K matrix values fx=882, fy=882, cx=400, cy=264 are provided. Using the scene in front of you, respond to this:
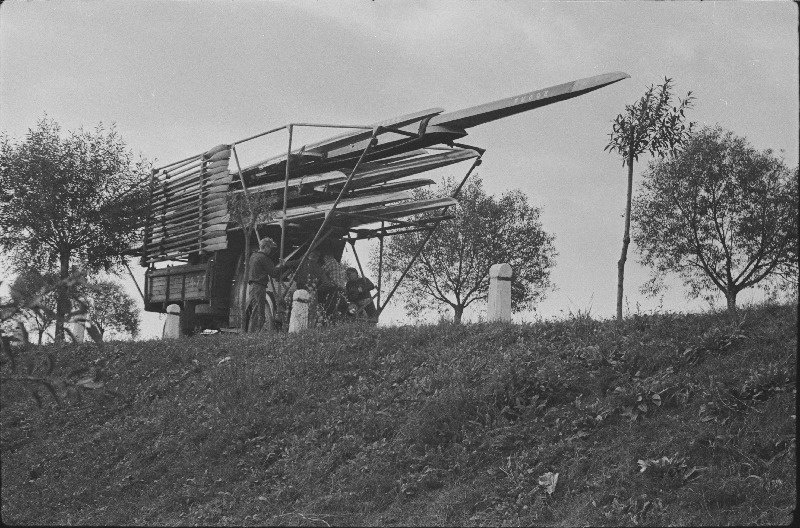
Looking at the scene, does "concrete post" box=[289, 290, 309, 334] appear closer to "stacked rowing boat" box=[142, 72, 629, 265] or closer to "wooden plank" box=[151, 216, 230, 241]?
"stacked rowing boat" box=[142, 72, 629, 265]

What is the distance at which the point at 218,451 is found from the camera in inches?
424

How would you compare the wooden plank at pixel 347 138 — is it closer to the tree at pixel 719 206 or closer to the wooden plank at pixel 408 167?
the wooden plank at pixel 408 167

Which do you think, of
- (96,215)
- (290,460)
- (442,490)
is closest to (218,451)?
(290,460)

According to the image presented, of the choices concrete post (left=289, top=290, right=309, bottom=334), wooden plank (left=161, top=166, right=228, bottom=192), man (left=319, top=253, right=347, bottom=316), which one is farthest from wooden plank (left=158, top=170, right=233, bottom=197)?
concrete post (left=289, top=290, right=309, bottom=334)

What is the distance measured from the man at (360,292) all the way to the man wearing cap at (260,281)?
1.93 meters

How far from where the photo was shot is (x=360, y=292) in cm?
1902

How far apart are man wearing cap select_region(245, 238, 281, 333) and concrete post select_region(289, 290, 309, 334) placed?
53.3 inches

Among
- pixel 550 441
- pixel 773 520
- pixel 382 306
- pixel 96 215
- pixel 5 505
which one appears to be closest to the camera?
pixel 773 520

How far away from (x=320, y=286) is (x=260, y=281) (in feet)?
5.66

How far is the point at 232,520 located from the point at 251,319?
8.60 meters

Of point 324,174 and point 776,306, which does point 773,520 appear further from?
point 324,174

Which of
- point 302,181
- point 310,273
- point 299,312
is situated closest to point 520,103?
point 299,312

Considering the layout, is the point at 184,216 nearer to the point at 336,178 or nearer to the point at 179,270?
the point at 179,270

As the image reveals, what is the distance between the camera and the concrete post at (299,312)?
15.9 m
